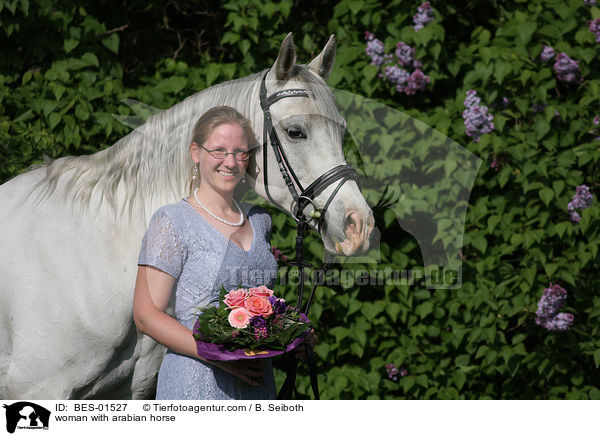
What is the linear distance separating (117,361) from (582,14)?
3531 mm

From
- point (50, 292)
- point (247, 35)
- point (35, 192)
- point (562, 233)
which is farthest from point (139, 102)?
point (562, 233)

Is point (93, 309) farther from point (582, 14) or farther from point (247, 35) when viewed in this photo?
point (582, 14)

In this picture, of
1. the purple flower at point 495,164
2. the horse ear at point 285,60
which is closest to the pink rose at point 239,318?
the horse ear at point 285,60

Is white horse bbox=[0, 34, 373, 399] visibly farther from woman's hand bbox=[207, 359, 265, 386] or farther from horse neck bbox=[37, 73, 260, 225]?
woman's hand bbox=[207, 359, 265, 386]

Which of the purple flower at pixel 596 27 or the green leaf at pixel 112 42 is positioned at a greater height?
the purple flower at pixel 596 27

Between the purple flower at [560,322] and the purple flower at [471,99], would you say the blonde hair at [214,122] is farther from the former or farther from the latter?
the purple flower at [560,322]

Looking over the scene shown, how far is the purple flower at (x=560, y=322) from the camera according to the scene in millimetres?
3668

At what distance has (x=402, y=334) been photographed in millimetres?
3881

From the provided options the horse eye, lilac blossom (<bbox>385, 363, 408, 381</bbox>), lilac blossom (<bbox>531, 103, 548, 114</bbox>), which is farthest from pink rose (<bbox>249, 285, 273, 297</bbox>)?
lilac blossom (<bbox>531, 103, 548, 114</bbox>)

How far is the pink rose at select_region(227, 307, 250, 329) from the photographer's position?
1.66 metres

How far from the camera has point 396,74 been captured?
380 cm

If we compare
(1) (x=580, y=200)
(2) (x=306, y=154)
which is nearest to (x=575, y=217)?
(1) (x=580, y=200)
